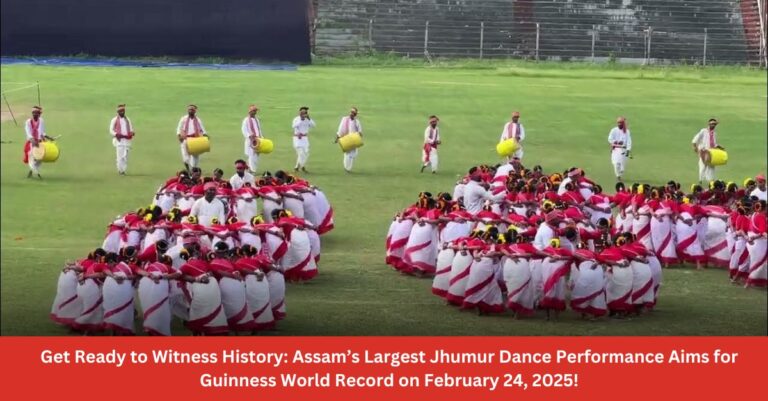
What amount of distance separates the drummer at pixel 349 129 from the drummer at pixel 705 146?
436 centimetres

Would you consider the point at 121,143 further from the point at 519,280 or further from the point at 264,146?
the point at 519,280

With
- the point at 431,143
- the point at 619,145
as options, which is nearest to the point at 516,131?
the point at 431,143

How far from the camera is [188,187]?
15.7 m

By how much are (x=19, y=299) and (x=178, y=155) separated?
7909 mm

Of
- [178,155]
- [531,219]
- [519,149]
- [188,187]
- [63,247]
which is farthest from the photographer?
[519,149]

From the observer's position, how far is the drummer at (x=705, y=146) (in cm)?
1952

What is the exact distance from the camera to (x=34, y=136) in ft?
48.2

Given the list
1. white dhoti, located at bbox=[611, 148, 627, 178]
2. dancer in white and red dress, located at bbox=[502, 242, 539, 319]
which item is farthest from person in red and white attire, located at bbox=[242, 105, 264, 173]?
dancer in white and red dress, located at bbox=[502, 242, 539, 319]

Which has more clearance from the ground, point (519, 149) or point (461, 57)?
point (461, 57)

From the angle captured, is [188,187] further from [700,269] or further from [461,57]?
[700,269]

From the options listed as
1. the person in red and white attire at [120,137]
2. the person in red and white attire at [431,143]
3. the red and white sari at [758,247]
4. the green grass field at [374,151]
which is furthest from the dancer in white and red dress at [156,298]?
the person in red and white attire at [431,143]

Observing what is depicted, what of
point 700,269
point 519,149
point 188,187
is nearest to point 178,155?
point 188,187

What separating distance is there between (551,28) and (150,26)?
417 centimetres

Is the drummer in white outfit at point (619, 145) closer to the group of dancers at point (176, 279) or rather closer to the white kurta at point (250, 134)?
the white kurta at point (250, 134)
